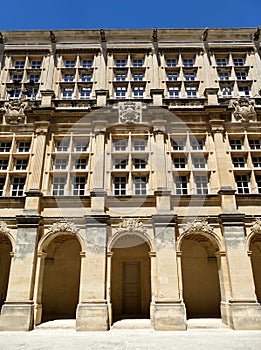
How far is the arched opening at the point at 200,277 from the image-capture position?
1484cm

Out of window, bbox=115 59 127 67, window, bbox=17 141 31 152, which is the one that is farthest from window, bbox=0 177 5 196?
window, bbox=115 59 127 67

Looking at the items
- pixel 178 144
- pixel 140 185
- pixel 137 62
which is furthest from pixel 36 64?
pixel 140 185

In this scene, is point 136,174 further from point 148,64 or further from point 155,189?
point 148,64

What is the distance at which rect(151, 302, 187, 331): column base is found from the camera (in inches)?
436

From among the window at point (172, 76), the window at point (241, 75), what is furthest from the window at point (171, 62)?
the window at point (241, 75)

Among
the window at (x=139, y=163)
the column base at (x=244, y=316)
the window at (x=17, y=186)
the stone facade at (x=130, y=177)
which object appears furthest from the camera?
the window at (x=139, y=163)

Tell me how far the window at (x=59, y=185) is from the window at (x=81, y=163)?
942mm

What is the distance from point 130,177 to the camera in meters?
14.3

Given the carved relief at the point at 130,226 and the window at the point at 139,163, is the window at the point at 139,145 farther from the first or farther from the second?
the carved relief at the point at 130,226

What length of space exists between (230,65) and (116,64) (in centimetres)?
748

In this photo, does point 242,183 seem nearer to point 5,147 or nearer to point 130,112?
point 130,112

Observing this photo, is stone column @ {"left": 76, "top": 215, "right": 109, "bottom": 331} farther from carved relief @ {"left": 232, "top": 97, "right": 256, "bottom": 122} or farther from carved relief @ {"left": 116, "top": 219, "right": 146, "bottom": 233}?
carved relief @ {"left": 232, "top": 97, "right": 256, "bottom": 122}

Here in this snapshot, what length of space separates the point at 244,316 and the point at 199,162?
7613 millimetres

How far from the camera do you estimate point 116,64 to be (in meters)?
18.2
